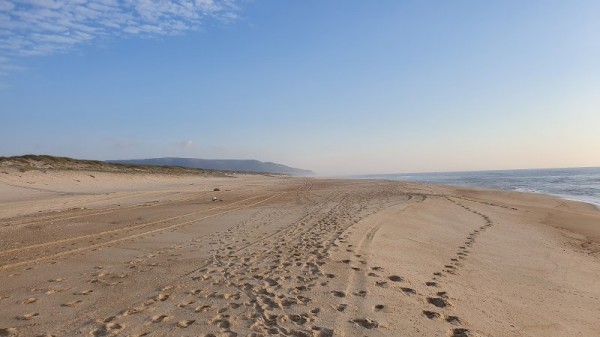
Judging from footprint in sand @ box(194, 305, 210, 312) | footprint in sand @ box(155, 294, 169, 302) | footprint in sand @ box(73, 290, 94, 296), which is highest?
footprint in sand @ box(194, 305, 210, 312)

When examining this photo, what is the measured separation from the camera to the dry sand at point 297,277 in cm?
493

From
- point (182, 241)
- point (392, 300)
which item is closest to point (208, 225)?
point (182, 241)


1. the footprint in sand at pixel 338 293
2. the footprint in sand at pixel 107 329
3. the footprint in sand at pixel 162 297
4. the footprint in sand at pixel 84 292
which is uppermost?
the footprint in sand at pixel 338 293

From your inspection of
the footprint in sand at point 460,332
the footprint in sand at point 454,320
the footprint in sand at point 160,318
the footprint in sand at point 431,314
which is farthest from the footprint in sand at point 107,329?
the footprint in sand at point 454,320

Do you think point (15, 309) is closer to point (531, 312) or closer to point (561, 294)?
point (531, 312)

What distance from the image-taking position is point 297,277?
6676 mm

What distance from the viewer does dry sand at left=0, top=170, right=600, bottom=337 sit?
4926 mm

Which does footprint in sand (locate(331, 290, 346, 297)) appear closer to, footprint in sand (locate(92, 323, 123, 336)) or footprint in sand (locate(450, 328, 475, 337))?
footprint in sand (locate(450, 328, 475, 337))

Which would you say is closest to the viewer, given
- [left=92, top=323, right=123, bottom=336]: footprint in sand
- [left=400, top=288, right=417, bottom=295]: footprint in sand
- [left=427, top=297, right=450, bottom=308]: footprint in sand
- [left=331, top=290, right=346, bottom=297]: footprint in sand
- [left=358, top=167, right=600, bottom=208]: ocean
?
[left=92, top=323, right=123, bottom=336]: footprint in sand

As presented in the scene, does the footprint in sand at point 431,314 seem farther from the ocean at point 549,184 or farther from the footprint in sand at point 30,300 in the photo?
the ocean at point 549,184

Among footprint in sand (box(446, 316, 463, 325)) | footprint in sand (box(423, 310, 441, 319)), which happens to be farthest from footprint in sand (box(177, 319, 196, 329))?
footprint in sand (box(446, 316, 463, 325))

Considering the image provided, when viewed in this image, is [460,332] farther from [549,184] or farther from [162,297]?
[549,184]

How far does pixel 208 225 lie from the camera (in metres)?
12.7

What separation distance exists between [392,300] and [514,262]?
14.9 ft
